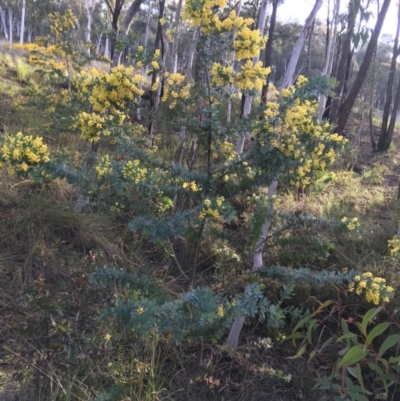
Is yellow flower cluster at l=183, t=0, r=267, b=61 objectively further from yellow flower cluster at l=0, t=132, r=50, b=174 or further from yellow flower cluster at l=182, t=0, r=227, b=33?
yellow flower cluster at l=0, t=132, r=50, b=174

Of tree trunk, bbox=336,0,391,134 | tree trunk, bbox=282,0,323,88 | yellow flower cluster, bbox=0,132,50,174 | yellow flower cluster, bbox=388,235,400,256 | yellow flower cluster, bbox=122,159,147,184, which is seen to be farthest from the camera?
tree trunk, bbox=336,0,391,134

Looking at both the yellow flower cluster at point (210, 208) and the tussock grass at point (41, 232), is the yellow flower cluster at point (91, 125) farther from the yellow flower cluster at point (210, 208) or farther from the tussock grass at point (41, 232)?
the tussock grass at point (41, 232)

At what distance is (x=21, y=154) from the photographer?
1659 mm

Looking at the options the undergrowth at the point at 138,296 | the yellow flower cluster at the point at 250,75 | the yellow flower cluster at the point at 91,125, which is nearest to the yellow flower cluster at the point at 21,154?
the yellow flower cluster at the point at 91,125

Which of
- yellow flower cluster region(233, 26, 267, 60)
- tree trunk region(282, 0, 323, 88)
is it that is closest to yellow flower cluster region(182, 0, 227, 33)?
yellow flower cluster region(233, 26, 267, 60)

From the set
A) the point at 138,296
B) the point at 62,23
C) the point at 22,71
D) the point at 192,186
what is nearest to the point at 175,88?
the point at 192,186

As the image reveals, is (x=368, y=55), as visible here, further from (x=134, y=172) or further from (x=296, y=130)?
(x=134, y=172)

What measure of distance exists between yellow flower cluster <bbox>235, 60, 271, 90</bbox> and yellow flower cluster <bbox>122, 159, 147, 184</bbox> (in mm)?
643

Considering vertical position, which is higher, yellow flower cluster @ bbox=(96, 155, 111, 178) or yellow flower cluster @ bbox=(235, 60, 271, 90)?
yellow flower cluster @ bbox=(235, 60, 271, 90)

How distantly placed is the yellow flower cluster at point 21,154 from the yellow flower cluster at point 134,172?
1.27 ft

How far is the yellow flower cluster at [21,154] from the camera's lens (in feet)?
5.40

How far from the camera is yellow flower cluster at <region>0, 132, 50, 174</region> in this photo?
64.7 inches

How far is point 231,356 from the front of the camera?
2.56m

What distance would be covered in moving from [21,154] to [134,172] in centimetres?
53
